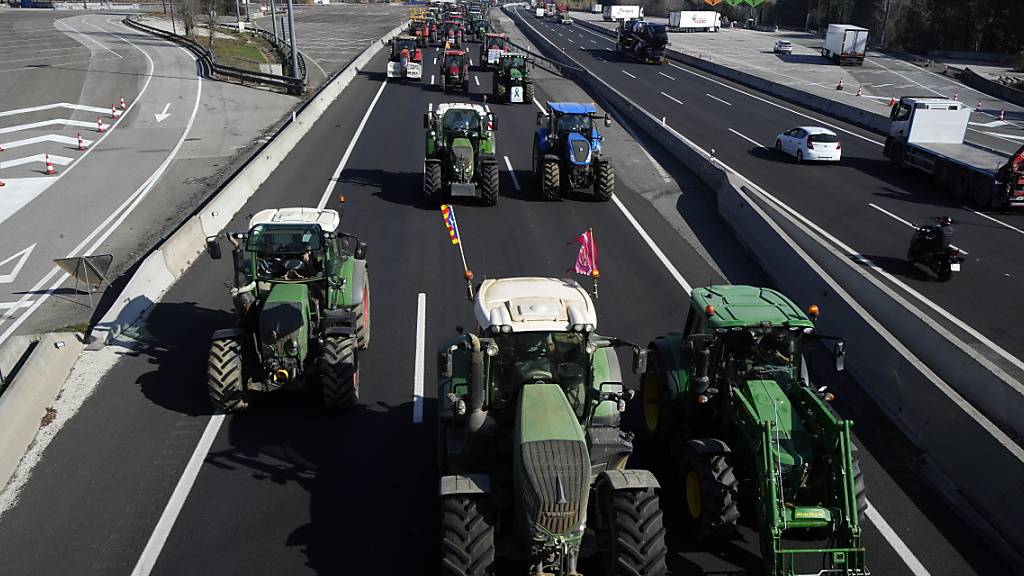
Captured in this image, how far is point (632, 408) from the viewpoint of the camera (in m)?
12.0

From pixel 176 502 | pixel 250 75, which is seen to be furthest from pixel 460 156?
pixel 250 75

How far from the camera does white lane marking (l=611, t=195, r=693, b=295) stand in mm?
17297

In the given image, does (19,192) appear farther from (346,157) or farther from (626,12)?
(626,12)

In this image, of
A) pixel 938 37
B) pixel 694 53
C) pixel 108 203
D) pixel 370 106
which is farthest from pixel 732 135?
pixel 938 37

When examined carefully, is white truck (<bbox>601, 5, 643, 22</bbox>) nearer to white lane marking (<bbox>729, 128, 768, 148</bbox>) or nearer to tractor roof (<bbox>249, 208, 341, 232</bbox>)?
white lane marking (<bbox>729, 128, 768, 148</bbox>)

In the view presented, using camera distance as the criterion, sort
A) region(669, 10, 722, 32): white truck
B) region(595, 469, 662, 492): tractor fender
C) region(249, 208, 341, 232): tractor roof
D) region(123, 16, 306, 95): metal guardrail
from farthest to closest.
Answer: region(669, 10, 722, 32): white truck < region(123, 16, 306, 95): metal guardrail < region(249, 208, 341, 232): tractor roof < region(595, 469, 662, 492): tractor fender

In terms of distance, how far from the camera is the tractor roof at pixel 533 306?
8.16m

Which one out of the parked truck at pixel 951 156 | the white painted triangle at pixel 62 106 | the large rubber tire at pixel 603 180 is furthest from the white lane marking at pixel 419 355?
the white painted triangle at pixel 62 106

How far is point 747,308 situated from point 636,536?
375 centimetres

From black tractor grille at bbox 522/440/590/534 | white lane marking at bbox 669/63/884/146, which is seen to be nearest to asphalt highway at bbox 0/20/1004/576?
black tractor grille at bbox 522/440/590/534

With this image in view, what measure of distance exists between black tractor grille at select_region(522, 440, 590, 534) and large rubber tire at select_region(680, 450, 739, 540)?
2.11 meters

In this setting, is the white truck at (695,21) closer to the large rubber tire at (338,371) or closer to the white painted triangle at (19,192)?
the white painted triangle at (19,192)

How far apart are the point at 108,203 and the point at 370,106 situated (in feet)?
60.8

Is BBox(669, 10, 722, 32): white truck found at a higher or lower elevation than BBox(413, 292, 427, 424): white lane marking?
higher
